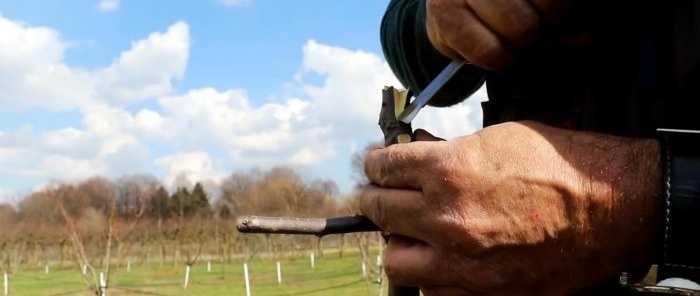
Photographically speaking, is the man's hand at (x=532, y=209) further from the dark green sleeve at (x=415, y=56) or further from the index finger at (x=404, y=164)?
the dark green sleeve at (x=415, y=56)

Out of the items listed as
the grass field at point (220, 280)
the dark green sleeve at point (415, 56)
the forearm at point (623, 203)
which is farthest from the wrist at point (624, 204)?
the grass field at point (220, 280)

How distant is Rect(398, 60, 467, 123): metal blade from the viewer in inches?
43.1

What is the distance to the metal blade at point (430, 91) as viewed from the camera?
3.59 feet

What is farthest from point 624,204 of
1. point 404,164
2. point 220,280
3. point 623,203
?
point 220,280

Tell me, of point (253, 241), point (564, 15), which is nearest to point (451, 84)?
point (564, 15)

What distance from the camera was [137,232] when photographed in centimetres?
4991

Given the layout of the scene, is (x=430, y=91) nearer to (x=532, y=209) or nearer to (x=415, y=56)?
(x=532, y=209)

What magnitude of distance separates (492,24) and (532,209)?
270 millimetres

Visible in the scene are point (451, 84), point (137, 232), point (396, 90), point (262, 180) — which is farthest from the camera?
point (262, 180)

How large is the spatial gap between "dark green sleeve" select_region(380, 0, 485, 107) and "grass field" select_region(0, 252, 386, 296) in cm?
2322

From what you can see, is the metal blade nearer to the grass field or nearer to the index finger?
the index finger

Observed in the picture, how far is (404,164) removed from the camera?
965mm

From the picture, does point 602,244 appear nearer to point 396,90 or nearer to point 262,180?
point 396,90

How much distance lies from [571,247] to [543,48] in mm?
367
